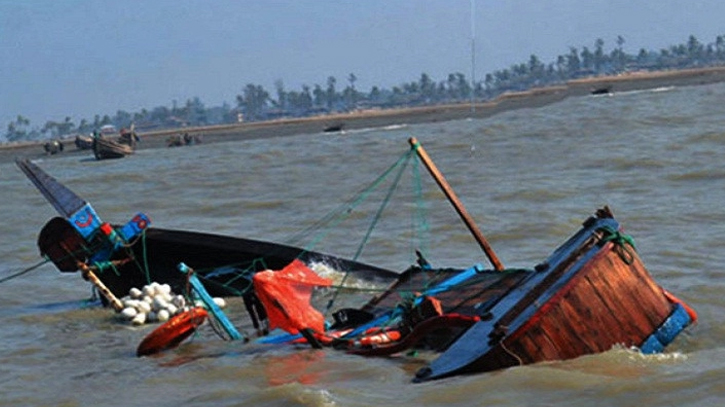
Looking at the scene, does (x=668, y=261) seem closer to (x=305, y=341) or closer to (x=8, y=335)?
(x=305, y=341)

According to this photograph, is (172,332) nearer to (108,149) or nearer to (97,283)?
(97,283)

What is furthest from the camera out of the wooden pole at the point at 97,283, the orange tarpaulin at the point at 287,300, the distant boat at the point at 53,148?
the distant boat at the point at 53,148

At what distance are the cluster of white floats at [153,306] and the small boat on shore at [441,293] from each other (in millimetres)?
816

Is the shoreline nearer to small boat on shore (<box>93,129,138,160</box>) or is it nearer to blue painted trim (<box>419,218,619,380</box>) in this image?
small boat on shore (<box>93,129,138,160</box>)

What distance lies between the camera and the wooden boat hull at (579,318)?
8367 millimetres

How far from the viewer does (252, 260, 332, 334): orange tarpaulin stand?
404 inches

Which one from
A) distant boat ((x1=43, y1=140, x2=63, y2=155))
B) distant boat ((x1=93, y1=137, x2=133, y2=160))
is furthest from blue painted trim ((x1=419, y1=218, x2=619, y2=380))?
distant boat ((x1=43, y1=140, x2=63, y2=155))

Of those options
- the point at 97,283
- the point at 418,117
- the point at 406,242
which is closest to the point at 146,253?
the point at 97,283

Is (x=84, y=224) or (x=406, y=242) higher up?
(x=84, y=224)

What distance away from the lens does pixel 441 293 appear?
1113 cm

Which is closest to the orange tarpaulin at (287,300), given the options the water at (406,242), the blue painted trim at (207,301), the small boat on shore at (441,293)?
the small boat on shore at (441,293)

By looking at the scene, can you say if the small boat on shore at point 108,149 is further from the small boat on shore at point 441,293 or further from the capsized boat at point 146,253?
the small boat on shore at point 441,293

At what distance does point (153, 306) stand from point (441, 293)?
370cm

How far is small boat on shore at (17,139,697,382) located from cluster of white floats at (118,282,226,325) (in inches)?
32.1
